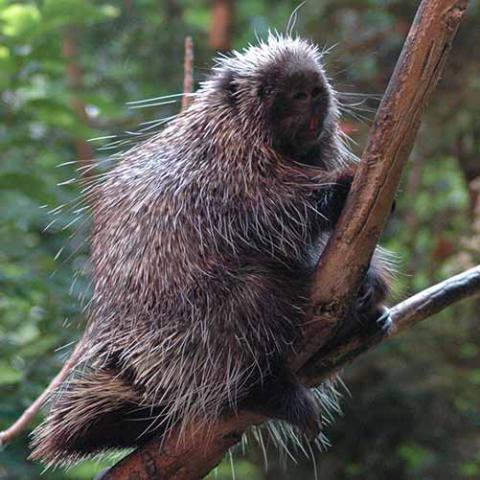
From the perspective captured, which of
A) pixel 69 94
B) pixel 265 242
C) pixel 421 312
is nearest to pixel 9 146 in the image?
pixel 69 94

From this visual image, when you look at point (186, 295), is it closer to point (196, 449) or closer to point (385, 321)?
point (196, 449)

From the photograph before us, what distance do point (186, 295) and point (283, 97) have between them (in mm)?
591

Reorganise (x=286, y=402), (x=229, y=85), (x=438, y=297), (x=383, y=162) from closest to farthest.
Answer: (x=383, y=162)
(x=286, y=402)
(x=438, y=297)
(x=229, y=85)

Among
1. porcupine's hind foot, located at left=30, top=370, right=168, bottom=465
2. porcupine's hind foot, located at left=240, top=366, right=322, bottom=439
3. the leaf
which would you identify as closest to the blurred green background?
the leaf

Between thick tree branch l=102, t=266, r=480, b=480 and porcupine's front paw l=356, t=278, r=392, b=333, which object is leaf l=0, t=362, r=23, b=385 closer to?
thick tree branch l=102, t=266, r=480, b=480

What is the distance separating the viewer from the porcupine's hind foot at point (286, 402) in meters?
2.12

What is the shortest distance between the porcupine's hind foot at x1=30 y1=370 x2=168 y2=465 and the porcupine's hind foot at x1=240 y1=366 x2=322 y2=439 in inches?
10.1

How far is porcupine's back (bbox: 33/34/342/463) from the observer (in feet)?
7.20

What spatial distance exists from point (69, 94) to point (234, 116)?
1.53 metres

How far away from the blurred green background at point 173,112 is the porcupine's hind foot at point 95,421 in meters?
0.58

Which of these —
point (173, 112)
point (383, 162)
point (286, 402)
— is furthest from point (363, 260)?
point (173, 112)

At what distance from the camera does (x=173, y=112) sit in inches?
179

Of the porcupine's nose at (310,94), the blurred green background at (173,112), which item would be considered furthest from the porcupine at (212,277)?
the blurred green background at (173,112)

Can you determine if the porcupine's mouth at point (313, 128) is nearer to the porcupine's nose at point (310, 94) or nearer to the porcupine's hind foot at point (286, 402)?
the porcupine's nose at point (310, 94)
